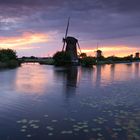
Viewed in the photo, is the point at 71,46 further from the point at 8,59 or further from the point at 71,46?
the point at 8,59

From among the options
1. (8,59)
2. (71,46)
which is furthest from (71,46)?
(8,59)

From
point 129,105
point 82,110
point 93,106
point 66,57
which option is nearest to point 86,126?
point 82,110

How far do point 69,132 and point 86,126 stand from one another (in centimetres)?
126

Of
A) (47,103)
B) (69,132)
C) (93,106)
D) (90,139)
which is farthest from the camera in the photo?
(47,103)

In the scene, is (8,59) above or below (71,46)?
below

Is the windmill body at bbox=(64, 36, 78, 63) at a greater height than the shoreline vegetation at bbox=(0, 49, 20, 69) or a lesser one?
greater

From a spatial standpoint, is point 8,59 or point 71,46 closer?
point 8,59

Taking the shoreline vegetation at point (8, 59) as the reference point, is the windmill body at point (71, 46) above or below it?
above

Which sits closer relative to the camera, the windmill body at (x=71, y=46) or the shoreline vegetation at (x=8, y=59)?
the shoreline vegetation at (x=8, y=59)

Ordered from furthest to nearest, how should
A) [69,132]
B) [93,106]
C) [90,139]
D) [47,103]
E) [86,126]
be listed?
[47,103], [93,106], [86,126], [69,132], [90,139]

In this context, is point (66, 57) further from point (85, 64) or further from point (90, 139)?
point (90, 139)

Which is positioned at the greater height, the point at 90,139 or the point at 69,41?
the point at 69,41

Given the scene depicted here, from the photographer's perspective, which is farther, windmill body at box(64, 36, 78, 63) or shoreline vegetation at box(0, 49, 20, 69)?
windmill body at box(64, 36, 78, 63)

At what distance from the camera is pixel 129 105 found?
63.9 feet
